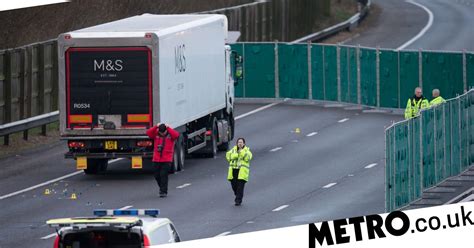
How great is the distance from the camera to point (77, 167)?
36.9 meters

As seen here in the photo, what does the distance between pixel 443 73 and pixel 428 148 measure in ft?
61.4

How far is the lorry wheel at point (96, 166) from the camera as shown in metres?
37.6

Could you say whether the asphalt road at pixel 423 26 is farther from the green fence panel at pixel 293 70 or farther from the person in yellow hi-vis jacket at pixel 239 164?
the person in yellow hi-vis jacket at pixel 239 164

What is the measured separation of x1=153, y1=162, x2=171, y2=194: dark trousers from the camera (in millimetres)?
33625

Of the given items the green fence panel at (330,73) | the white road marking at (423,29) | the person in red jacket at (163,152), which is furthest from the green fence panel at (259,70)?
the person in red jacket at (163,152)

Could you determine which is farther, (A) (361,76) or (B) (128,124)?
(A) (361,76)

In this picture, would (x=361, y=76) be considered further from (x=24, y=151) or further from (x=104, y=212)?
(x=104, y=212)

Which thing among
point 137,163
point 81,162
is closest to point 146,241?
point 137,163

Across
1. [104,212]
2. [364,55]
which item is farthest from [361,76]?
[104,212]

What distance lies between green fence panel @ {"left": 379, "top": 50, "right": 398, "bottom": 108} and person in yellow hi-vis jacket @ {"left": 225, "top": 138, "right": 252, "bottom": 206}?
63.9ft

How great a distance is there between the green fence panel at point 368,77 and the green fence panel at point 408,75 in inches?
49.2

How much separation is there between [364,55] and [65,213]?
22.5m

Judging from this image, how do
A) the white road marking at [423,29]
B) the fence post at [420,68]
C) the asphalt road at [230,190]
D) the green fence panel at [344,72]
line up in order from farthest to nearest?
the white road marking at [423,29] < the green fence panel at [344,72] < the fence post at [420,68] < the asphalt road at [230,190]

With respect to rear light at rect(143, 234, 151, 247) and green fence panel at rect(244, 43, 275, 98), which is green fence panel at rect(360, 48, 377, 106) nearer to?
green fence panel at rect(244, 43, 275, 98)
